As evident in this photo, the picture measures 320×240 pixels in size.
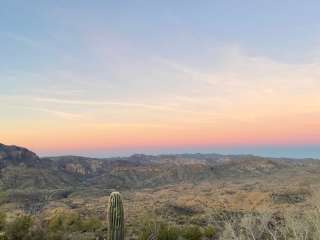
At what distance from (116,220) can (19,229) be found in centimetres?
663

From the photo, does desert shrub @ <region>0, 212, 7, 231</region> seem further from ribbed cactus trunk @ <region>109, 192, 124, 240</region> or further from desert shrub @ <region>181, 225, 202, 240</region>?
desert shrub @ <region>181, 225, 202, 240</region>

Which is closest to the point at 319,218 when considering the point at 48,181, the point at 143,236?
the point at 143,236

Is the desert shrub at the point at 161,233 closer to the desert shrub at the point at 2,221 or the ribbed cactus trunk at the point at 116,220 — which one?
the ribbed cactus trunk at the point at 116,220

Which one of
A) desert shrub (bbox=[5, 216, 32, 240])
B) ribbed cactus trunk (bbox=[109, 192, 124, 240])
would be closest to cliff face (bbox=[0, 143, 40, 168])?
desert shrub (bbox=[5, 216, 32, 240])

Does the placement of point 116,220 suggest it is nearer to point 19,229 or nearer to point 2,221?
point 19,229

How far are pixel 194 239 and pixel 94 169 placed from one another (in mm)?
89856

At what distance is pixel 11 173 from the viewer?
74375 mm

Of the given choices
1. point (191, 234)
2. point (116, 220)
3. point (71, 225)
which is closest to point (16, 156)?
point (71, 225)

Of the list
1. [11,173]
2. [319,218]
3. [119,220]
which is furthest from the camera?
[11,173]

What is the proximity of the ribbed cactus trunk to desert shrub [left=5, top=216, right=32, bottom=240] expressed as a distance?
591 centimetres

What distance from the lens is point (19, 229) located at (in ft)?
56.0

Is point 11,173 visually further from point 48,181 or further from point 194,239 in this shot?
point 194,239

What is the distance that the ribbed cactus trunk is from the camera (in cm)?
1224

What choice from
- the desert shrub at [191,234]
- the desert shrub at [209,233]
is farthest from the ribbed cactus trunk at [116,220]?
the desert shrub at [209,233]
